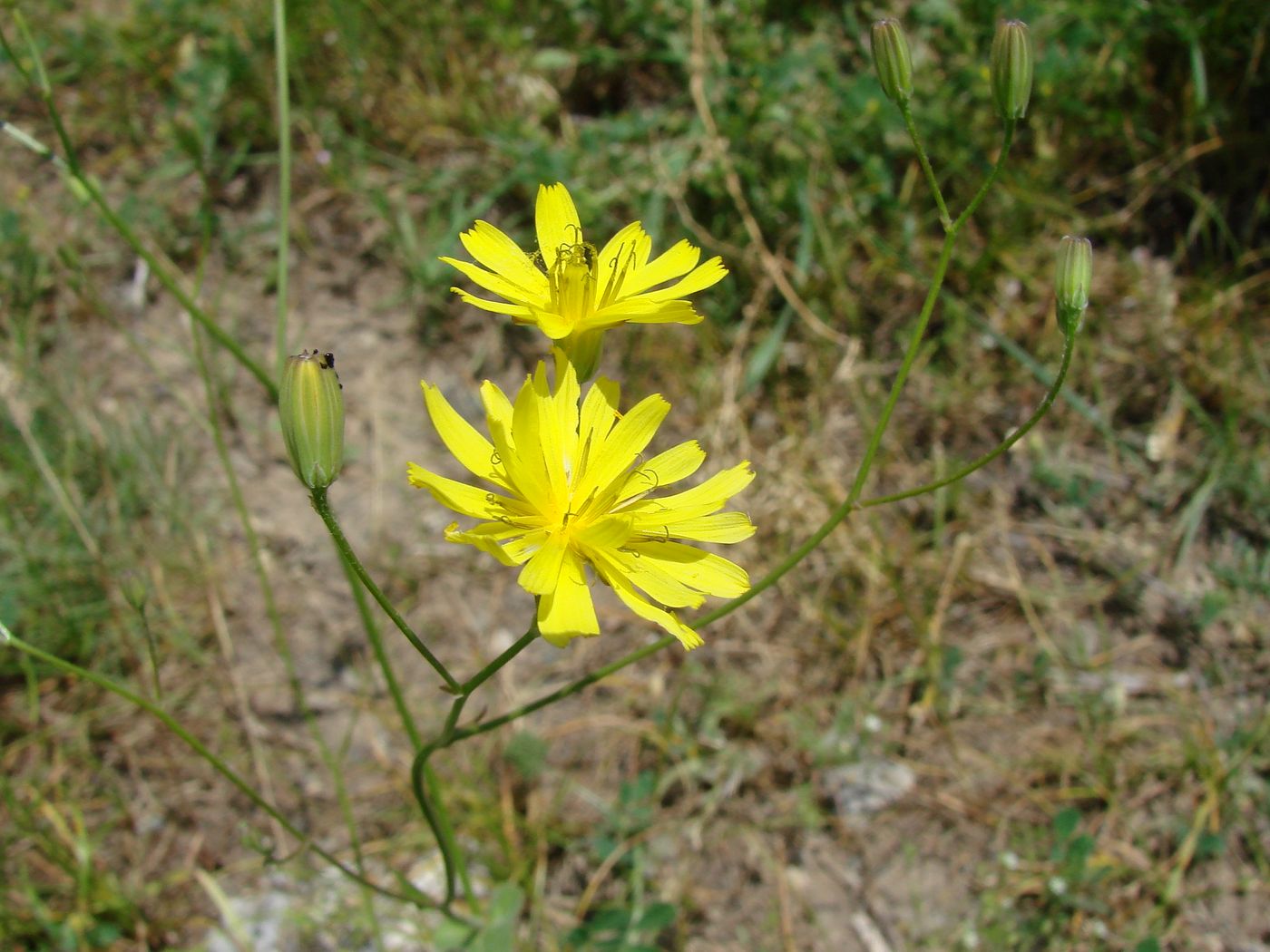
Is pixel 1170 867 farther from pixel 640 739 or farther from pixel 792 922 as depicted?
pixel 640 739

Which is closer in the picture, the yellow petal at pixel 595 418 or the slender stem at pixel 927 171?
the slender stem at pixel 927 171

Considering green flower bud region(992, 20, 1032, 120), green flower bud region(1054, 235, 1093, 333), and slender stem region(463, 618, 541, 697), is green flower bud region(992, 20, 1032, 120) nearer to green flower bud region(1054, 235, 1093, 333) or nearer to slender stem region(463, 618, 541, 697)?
green flower bud region(1054, 235, 1093, 333)

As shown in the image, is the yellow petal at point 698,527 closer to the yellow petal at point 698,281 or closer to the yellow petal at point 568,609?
the yellow petal at point 568,609

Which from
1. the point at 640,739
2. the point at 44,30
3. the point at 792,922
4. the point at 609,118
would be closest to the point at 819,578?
the point at 640,739

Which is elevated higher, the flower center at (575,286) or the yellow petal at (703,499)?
the flower center at (575,286)

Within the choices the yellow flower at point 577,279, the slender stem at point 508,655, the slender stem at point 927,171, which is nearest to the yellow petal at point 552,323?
the yellow flower at point 577,279

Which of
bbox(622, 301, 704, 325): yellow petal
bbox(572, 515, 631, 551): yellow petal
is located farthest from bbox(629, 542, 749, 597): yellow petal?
bbox(622, 301, 704, 325): yellow petal
